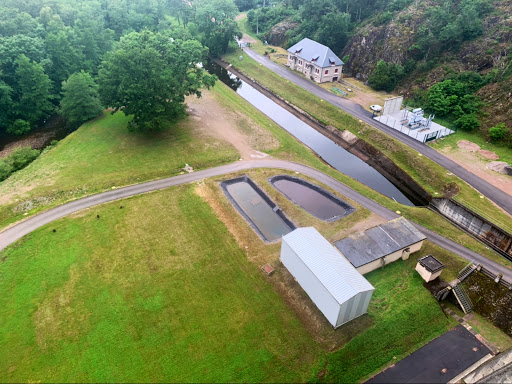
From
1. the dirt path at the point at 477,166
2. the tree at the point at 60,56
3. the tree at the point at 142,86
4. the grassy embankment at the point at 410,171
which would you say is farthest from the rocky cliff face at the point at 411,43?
the tree at the point at 60,56

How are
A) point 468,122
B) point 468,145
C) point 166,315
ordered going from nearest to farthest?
1. point 166,315
2. point 468,145
3. point 468,122

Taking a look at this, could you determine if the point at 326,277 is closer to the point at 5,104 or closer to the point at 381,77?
the point at 381,77

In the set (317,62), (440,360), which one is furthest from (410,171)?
(317,62)

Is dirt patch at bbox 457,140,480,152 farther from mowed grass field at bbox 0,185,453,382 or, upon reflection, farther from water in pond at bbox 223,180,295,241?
water in pond at bbox 223,180,295,241

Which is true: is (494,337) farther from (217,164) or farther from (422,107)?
(422,107)

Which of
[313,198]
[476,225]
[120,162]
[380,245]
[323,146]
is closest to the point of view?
[380,245]

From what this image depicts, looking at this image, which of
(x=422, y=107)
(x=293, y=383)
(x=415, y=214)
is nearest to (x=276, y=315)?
(x=293, y=383)

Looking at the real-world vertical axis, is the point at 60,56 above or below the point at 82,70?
above

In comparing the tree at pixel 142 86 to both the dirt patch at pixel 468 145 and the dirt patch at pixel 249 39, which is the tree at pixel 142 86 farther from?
the dirt patch at pixel 249 39
